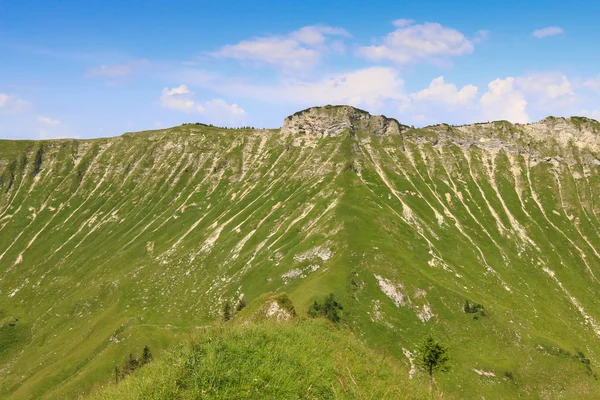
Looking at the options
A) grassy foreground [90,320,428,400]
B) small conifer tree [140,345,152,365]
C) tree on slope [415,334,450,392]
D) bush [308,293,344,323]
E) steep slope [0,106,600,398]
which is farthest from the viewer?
steep slope [0,106,600,398]

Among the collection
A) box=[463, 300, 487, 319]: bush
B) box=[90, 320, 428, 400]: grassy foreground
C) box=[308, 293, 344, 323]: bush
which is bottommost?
box=[463, 300, 487, 319]: bush

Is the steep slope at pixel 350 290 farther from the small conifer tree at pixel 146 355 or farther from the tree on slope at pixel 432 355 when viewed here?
the tree on slope at pixel 432 355

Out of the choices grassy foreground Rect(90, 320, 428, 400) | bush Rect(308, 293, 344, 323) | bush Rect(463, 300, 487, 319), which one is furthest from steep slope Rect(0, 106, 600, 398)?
grassy foreground Rect(90, 320, 428, 400)

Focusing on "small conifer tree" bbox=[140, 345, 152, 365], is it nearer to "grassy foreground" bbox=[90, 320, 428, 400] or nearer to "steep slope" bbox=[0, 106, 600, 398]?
"steep slope" bbox=[0, 106, 600, 398]

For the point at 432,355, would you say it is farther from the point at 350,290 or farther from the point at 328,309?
the point at 350,290

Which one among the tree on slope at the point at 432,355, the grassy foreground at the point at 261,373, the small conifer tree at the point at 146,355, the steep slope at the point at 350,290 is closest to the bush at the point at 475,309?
the steep slope at the point at 350,290

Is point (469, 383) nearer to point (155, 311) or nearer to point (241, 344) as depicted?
point (241, 344)
